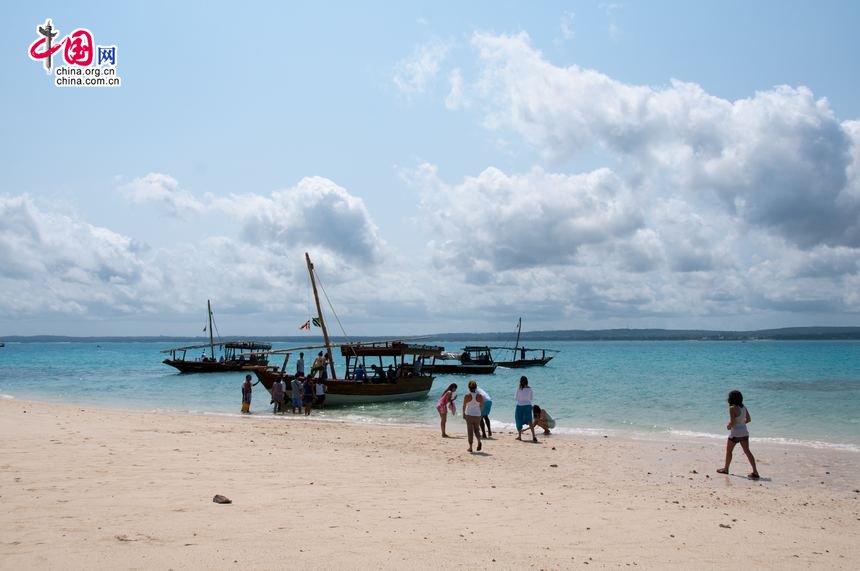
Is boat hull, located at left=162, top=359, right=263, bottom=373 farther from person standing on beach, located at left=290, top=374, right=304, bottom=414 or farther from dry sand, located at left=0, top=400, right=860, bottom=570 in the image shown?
dry sand, located at left=0, top=400, right=860, bottom=570

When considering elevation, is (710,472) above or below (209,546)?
below

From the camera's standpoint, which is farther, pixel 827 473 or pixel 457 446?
pixel 457 446

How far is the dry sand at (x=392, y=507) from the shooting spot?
653 centimetres

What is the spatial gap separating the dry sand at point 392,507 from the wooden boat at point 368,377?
41.4 ft

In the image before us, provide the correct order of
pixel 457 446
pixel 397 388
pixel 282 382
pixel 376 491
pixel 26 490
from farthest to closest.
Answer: pixel 397 388, pixel 282 382, pixel 457 446, pixel 376 491, pixel 26 490

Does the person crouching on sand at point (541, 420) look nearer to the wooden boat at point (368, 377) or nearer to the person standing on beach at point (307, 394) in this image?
the person standing on beach at point (307, 394)

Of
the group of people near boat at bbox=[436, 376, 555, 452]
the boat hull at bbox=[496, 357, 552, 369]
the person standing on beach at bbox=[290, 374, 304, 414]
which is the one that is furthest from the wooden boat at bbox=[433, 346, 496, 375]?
the group of people near boat at bbox=[436, 376, 555, 452]

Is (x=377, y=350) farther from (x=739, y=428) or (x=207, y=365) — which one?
(x=207, y=365)

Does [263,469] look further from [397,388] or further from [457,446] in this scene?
[397,388]

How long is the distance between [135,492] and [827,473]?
1296cm

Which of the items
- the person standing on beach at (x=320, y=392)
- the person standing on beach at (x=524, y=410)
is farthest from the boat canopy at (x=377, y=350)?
the person standing on beach at (x=524, y=410)

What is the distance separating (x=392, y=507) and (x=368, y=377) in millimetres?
22056

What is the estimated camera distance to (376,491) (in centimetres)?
955

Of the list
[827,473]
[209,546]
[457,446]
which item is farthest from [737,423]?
[209,546]
